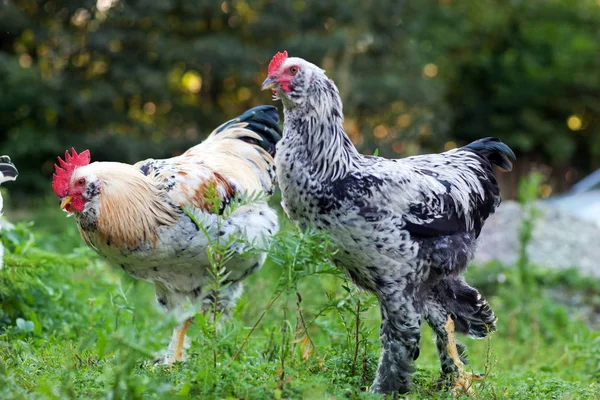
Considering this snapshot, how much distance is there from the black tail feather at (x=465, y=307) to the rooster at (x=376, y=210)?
0.59 ft

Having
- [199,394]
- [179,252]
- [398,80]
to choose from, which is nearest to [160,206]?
[179,252]

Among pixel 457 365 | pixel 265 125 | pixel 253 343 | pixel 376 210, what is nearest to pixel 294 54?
pixel 265 125

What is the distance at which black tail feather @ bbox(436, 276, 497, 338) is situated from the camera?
165 inches

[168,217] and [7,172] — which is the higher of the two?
[7,172]

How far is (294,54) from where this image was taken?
15.2 meters

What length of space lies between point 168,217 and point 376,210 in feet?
4.65

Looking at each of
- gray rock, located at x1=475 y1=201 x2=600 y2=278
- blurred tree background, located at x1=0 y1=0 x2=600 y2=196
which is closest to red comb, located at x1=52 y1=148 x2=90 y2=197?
gray rock, located at x1=475 y1=201 x2=600 y2=278

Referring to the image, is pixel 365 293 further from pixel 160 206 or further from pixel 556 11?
pixel 556 11

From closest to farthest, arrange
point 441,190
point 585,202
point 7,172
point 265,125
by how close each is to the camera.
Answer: point 441,190, point 7,172, point 265,125, point 585,202

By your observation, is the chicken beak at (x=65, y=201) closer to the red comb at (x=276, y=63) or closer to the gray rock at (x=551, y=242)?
the red comb at (x=276, y=63)

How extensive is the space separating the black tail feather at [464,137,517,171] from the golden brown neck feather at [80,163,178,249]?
1961 millimetres

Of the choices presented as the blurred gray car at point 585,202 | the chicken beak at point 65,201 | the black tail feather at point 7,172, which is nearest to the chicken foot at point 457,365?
the chicken beak at point 65,201

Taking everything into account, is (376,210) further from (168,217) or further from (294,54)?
(294,54)

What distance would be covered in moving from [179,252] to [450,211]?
5.45 feet
